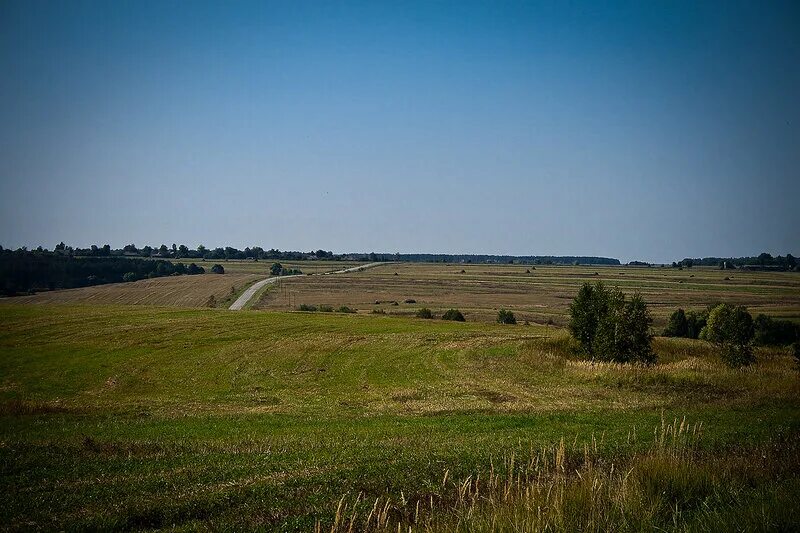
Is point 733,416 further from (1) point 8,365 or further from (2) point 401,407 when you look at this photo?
(1) point 8,365

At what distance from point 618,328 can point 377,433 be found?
1037 inches

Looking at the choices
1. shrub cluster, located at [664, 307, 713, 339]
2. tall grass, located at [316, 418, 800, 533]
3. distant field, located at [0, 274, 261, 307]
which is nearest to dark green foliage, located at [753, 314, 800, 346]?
shrub cluster, located at [664, 307, 713, 339]

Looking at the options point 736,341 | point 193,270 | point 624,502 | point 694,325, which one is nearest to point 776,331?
point 694,325

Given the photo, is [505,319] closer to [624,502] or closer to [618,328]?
[618,328]

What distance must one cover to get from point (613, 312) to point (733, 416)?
19.6m

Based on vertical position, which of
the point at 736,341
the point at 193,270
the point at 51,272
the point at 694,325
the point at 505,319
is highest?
the point at 51,272

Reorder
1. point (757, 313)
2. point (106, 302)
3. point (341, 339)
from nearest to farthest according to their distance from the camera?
1. point (341, 339)
2. point (757, 313)
3. point (106, 302)

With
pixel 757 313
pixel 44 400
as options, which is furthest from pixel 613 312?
pixel 757 313

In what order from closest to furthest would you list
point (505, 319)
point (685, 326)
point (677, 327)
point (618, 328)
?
point (618, 328) < point (677, 327) < point (685, 326) < point (505, 319)

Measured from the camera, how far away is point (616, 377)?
3234 cm

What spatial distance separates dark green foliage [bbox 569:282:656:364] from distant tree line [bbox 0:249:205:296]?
187 feet

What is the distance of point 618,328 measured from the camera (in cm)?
3838

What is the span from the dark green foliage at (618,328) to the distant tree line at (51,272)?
57.1m

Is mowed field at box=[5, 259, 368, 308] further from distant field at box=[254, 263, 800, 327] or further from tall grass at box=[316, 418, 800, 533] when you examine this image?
tall grass at box=[316, 418, 800, 533]
